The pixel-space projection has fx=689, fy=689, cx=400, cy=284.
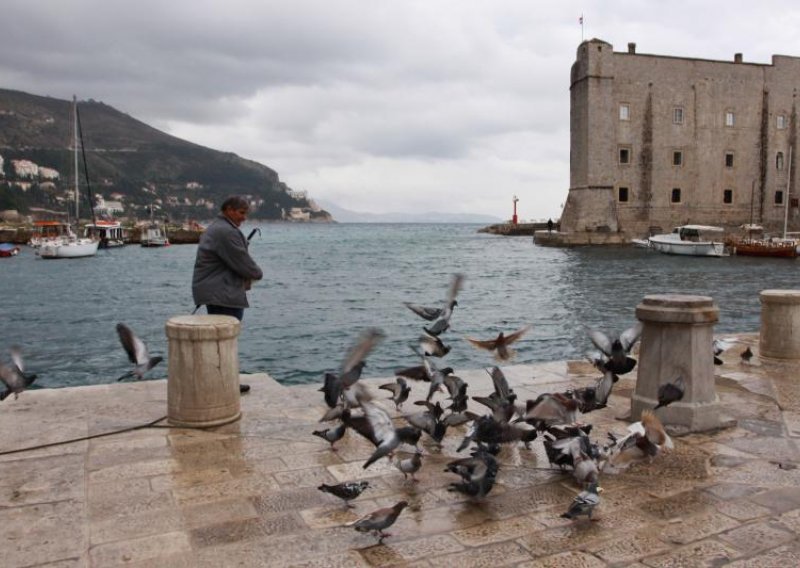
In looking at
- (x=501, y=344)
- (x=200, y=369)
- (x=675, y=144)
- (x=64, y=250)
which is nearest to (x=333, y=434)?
(x=200, y=369)

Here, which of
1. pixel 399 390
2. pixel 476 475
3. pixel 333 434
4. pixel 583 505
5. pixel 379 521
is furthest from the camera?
pixel 399 390

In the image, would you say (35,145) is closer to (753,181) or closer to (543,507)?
(753,181)

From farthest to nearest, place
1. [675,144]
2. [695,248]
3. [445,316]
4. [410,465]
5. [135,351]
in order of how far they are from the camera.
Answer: [675,144] < [695,248] < [445,316] < [135,351] < [410,465]

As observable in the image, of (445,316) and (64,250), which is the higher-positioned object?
(445,316)

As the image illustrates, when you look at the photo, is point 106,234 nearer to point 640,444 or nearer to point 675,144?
point 675,144

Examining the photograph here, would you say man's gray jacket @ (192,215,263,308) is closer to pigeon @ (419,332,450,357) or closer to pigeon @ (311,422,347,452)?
pigeon @ (419,332,450,357)

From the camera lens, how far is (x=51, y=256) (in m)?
58.6

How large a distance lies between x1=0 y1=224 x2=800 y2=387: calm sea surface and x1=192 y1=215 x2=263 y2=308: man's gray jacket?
7503 millimetres

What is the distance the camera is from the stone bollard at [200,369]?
5922 millimetres

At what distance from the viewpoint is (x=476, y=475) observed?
4.42 metres

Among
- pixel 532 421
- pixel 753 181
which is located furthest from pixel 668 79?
pixel 532 421

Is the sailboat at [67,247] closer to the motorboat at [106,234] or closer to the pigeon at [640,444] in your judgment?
the motorboat at [106,234]

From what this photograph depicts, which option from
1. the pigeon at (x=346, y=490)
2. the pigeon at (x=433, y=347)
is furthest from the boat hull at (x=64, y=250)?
the pigeon at (x=346, y=490)

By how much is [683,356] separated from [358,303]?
860 inches
